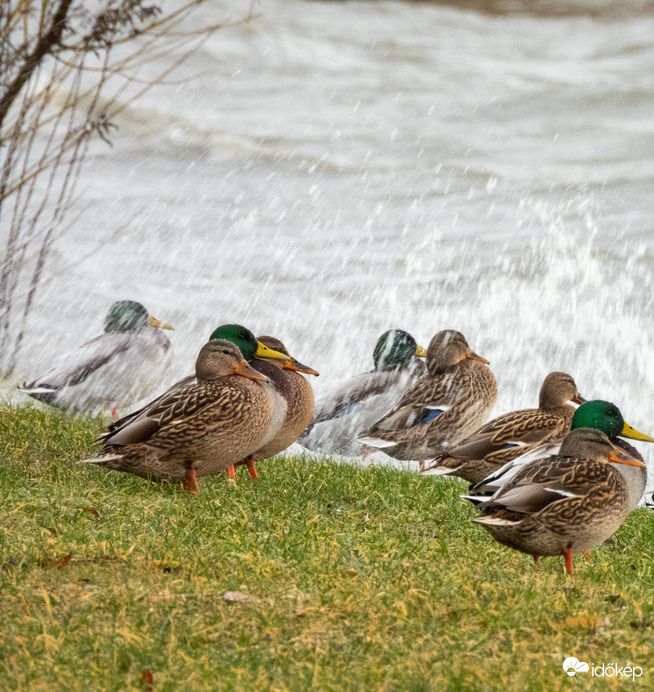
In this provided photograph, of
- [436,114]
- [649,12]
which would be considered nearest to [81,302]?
[436,114]

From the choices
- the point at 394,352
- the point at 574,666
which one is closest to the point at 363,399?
the point at 394,352

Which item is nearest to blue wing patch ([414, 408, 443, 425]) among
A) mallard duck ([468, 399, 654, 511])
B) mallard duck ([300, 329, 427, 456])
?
mallard duck ([300, 329, 427, 456])

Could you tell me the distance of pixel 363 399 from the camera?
299 inches

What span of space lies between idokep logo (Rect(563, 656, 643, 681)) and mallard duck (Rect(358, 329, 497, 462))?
11.8 feet

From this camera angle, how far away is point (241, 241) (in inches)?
883

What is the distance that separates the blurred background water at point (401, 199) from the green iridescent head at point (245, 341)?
6.71 meters

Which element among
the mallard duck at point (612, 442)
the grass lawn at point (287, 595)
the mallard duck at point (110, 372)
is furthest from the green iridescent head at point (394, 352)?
the mallard duck at point (612, 442)

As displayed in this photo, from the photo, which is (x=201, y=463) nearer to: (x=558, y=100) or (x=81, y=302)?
(x=81, y=302)

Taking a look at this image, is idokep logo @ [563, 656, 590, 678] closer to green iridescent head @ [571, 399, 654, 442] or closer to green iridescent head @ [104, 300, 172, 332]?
green iridescent head @ [571, 399, 654, 442]

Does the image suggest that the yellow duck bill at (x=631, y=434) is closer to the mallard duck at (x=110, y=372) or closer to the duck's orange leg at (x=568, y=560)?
the duck's orange leg at (x=568, y=560)

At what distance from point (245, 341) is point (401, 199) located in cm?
2121

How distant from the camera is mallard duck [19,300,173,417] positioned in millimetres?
7594

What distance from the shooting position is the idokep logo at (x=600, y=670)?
2.98 meters

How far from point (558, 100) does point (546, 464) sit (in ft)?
87.3
